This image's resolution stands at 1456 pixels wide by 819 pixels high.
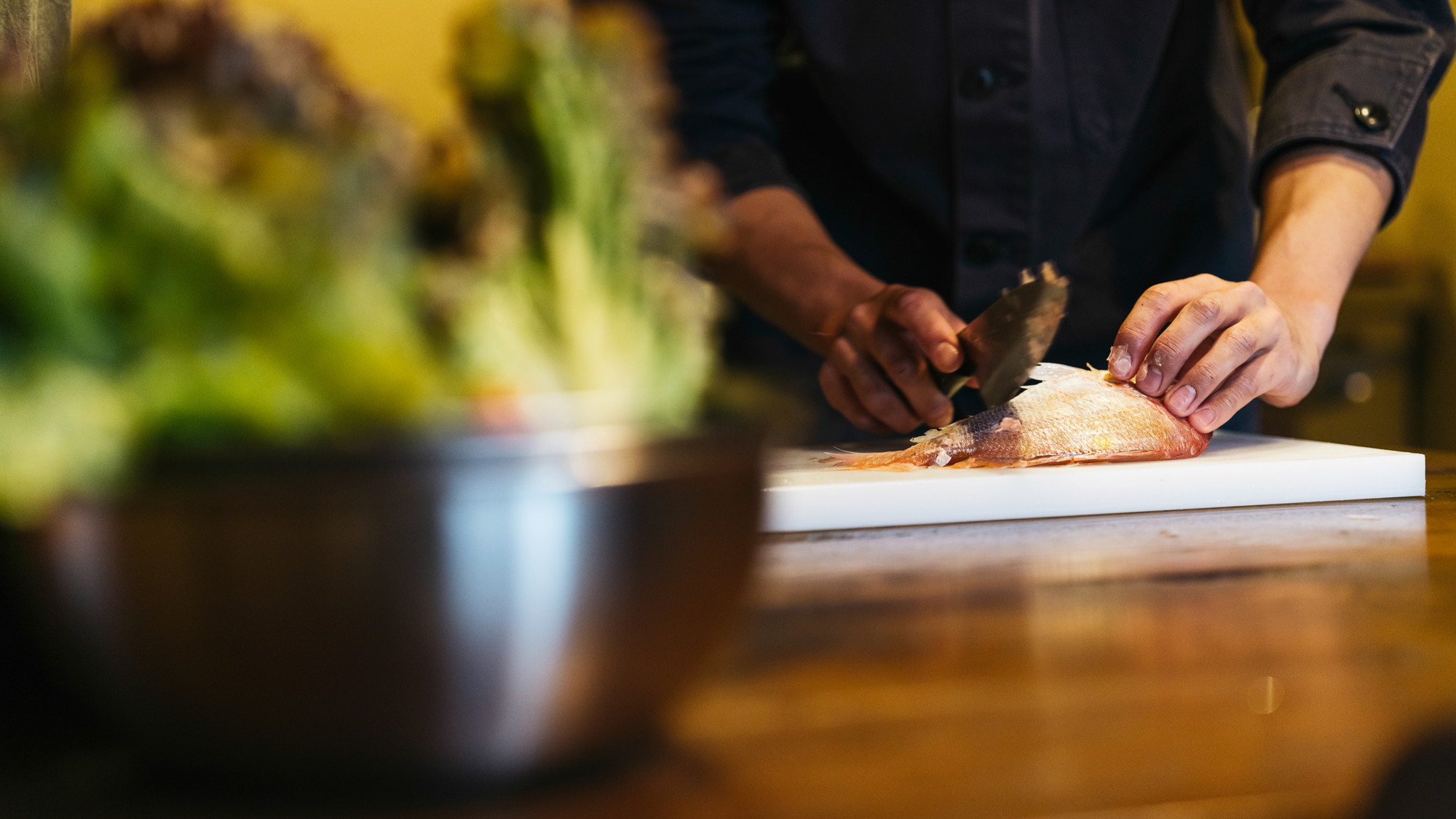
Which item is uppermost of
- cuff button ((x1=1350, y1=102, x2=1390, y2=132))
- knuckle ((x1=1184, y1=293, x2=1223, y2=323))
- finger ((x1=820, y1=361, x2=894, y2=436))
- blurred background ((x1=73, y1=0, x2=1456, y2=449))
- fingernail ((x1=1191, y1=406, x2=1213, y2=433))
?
cuff button ((x1=1350, y1=102, x2=1390, y2=132))

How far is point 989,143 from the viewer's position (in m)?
1.64

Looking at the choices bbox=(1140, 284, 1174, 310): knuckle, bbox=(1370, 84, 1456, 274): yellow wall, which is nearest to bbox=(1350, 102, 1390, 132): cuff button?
bbox=(1140, 284, 1174, 310): knuckle

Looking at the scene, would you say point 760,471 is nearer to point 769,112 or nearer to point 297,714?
point 297,714

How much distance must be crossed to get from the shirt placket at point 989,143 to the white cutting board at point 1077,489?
22.2 inches

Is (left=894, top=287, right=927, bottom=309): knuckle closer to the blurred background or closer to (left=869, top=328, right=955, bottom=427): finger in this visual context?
(left=869, top=328, right=955, bottom=427): finger


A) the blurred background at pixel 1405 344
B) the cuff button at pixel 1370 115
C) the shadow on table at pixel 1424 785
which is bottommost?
the blurred background at pixel 1405 344

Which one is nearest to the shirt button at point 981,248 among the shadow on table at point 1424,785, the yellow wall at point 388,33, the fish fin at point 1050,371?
the fish fin at point 1050,371

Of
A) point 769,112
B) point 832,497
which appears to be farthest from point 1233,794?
point 769,112

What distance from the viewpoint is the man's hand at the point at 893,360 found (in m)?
1.29

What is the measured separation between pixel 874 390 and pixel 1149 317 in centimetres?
33

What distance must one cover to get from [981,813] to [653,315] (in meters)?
0.15

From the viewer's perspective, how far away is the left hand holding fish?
1.35m

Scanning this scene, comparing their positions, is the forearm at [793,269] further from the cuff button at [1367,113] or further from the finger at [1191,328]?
the cuff button at [1367,113]

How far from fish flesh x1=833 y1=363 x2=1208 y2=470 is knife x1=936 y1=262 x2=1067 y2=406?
4 cm
